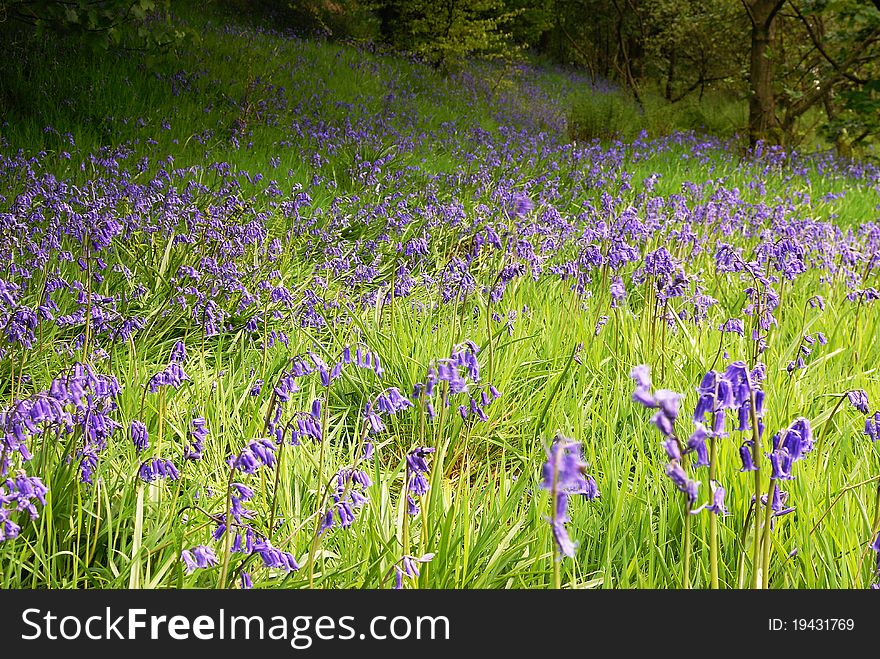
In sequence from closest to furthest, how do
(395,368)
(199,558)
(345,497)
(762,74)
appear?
1. (199,558)
2. (345,497)
3. (395,368)
4. (762,74)

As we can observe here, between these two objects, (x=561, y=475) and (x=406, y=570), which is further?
(x=406, y=570)

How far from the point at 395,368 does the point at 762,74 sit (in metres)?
9.96

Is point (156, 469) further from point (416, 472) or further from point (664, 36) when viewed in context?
point (664, 36)

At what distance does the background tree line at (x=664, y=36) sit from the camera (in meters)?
6.59

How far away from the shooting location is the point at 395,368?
3203 millimetres

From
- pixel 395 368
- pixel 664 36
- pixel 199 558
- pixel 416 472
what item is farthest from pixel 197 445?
pixel 664 36

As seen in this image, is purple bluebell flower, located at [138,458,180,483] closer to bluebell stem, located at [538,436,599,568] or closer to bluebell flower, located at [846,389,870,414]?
bluebell stem, located at [538,436,599,568]

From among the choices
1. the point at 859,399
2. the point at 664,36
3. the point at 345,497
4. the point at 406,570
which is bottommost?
the point at 406,570

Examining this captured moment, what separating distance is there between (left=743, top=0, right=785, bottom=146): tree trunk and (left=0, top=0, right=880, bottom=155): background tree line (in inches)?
0.6

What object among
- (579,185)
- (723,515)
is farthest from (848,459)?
(579,185)

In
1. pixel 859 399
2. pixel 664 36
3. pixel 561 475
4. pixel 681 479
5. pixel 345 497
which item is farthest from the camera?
pixel 664 36

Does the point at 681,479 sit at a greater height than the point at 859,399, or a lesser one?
lesser
